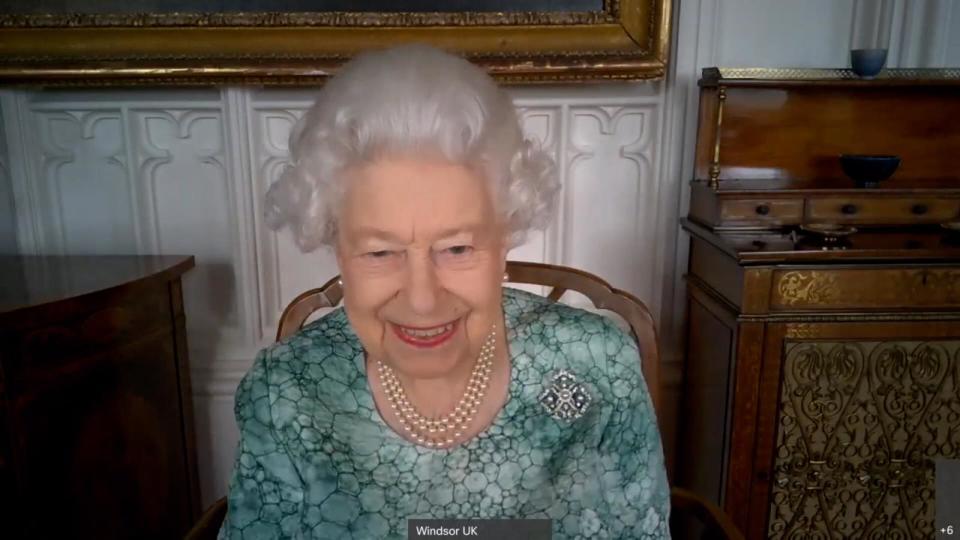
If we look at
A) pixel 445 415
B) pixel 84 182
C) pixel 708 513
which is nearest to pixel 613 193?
pixel 708 513

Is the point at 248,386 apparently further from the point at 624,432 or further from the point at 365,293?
the point at 624,432

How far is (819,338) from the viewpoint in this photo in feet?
4.35

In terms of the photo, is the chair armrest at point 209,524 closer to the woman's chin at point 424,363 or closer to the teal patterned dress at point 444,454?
the teal patterned dress at point 444,454

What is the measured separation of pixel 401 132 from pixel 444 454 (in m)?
0.41

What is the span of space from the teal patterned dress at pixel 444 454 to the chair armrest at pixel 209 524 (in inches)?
5.6

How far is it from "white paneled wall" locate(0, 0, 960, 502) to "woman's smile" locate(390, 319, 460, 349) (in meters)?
0.95

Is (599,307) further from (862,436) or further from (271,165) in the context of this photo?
(271,165)

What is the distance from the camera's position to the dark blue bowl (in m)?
1.48

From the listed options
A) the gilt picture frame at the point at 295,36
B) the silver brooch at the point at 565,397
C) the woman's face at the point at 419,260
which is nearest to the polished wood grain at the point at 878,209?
the gilt picture frame at the point at 295,36

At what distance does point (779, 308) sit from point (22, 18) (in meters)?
1.72

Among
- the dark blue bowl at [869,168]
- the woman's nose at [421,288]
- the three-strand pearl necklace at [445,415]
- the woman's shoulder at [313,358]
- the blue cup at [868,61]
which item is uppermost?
the blue cup at [868,61]

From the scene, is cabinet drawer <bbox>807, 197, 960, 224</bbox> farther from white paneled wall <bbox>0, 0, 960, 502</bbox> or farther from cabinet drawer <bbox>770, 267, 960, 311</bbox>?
white paneled wall <bbox>0, 0, 960, 502</bbox>

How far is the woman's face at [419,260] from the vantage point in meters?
0.75

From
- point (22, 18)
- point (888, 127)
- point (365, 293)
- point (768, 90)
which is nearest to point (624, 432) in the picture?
point (365, 293)
